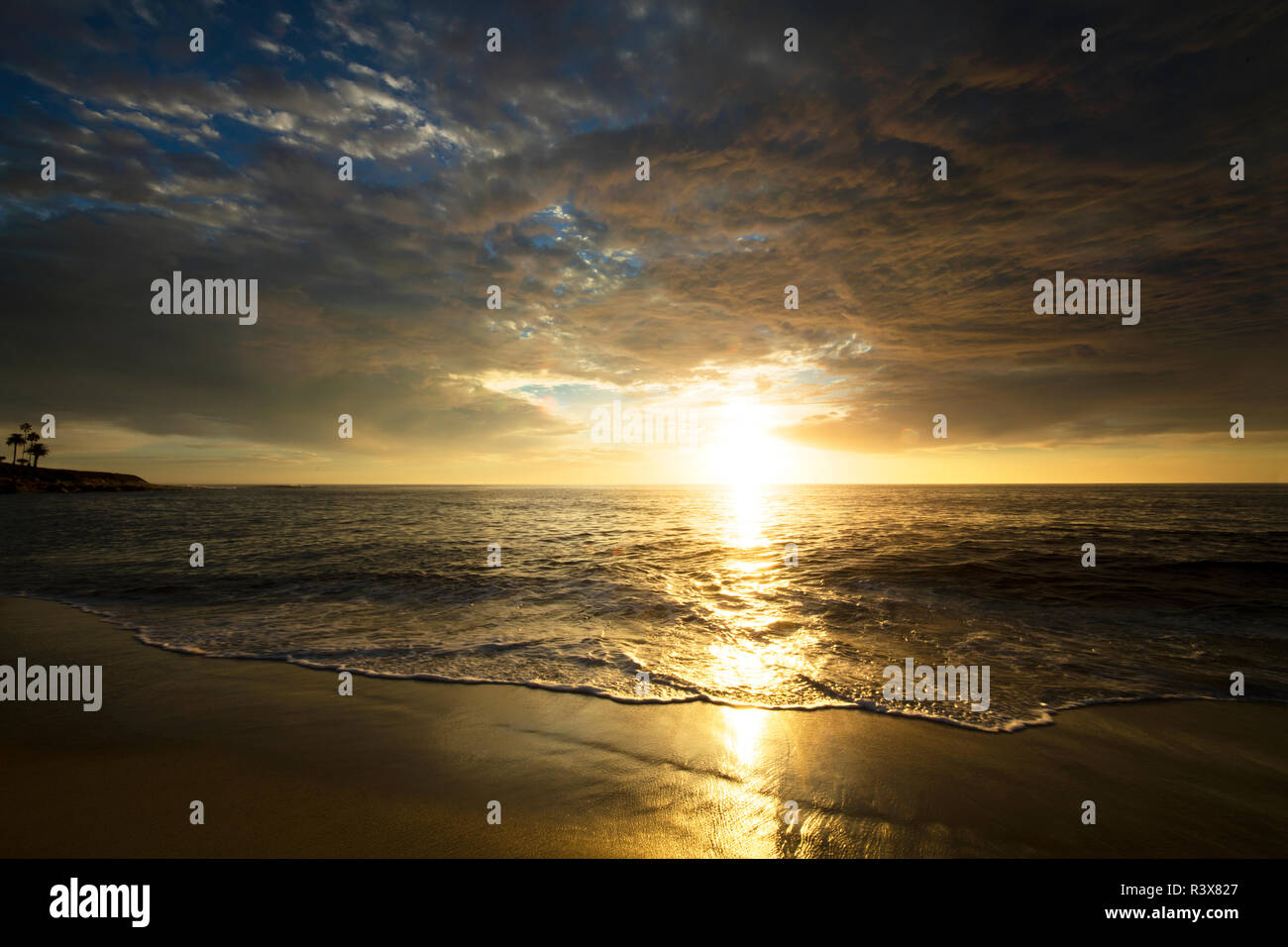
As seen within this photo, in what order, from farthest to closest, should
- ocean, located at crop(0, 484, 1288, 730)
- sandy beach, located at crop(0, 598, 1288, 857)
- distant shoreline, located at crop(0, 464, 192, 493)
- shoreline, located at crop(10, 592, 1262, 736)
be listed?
distant shoreline, located at crop(0, 464, 192, 493) < ocean, located at crop(0, 484, 1288, 730) < shoreline, located at crop(10, 592, 1262, 736) < sandy beach, located at crop(0, 598, 1288, 857)

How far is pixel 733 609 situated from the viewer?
11812mm

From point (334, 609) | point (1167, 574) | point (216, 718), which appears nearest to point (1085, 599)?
point (1167, 574)

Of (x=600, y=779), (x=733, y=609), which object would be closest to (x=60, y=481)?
(x=733, y=609)

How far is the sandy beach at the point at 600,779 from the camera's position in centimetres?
388

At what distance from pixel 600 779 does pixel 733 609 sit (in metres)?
7.50

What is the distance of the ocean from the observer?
759cm

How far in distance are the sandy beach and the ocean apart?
2.47ft

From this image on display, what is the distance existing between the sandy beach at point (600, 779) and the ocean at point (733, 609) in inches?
29.6

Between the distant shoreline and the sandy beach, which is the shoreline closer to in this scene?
the sandy beach

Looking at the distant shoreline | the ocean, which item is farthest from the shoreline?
the distant shoreline

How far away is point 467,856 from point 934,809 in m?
3.86

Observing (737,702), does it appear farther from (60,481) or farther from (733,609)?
(60,481)

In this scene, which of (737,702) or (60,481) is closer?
(737,702)
